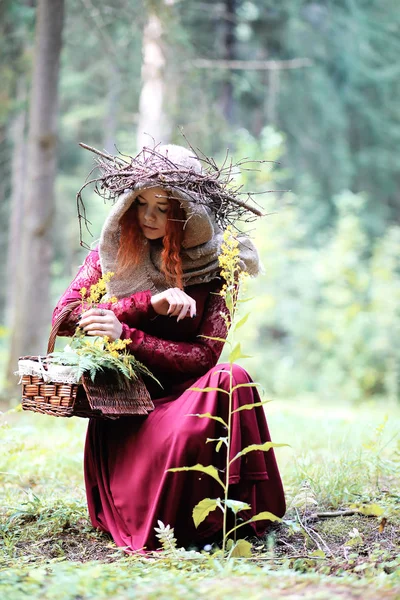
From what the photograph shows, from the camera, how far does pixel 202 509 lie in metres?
2.98

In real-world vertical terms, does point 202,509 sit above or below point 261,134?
below

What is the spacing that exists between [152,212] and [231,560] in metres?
1.76

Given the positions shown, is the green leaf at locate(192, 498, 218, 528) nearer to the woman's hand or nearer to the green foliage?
the woman's hand

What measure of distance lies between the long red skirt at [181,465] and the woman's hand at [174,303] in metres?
0.31

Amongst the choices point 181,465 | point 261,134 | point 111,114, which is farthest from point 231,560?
point 111,114

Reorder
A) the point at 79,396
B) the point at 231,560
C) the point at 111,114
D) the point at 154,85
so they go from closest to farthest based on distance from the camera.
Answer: the point at 231,560
the point at 79,396
the point at 154,85
the point at 111,114

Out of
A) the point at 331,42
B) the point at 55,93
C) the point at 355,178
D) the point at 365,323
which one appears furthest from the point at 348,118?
the point at 55,93

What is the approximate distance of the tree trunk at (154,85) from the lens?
9.29 meters

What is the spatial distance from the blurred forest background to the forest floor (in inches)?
90.6

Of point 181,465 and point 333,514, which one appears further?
point 333,514

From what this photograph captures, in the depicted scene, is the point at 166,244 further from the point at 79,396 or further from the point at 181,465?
the point at 181,465

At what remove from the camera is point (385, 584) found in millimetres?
2264

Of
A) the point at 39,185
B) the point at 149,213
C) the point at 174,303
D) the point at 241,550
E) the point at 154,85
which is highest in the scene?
the point at 154,85

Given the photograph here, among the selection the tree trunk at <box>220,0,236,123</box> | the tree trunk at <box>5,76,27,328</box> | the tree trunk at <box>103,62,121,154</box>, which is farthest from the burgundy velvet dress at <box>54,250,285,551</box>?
the tree trunk at <box>5,76,27,328</box>
